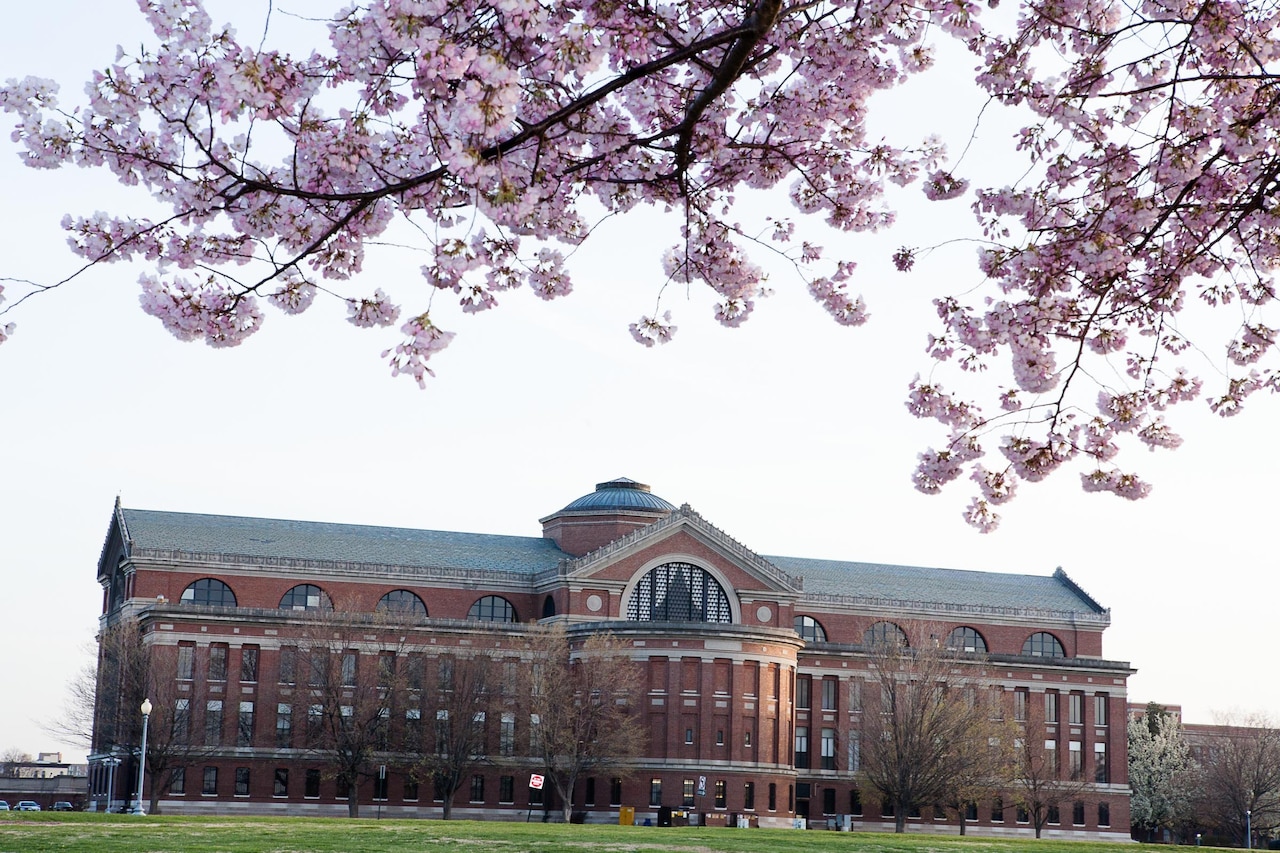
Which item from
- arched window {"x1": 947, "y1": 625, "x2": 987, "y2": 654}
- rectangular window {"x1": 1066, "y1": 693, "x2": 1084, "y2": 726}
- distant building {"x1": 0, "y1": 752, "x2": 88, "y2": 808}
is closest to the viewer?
rectangular window {"x1": 1066, "y1": 693, "x2": 1084, "y2": 726}

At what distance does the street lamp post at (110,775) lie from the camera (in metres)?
73.3

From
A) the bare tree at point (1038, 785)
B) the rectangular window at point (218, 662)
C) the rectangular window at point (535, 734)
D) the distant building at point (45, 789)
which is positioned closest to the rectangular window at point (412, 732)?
the rectangular window at point (535, 734)

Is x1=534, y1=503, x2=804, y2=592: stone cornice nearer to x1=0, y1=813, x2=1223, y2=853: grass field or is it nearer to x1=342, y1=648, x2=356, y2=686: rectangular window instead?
x1=342, y1=648, x2=356, y2=686: rectangular window

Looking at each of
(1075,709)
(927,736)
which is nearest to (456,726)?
(927,736)

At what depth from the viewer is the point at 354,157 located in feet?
38.0

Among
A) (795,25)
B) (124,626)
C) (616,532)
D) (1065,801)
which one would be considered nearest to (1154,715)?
(1065,801)

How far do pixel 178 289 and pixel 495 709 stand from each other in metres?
63.5

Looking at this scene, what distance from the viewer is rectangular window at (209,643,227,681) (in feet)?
245

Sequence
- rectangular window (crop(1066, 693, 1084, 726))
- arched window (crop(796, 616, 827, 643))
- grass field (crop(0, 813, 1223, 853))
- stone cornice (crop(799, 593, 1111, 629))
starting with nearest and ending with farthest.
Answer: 1. grass field (crop(0, 813, 1223, 853))
2. arched window (crop(796, 616, 827, 643))
3. stone cornice (crop(799, 593, 1111, 629))
4. rectangular window (crop(1066, 693, 1084, 726))

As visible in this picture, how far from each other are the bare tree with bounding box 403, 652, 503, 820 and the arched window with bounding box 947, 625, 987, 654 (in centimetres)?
2801

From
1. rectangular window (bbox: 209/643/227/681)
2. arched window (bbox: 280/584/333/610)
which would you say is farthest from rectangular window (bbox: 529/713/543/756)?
rectangular window (bbox: 209/643/227/681)

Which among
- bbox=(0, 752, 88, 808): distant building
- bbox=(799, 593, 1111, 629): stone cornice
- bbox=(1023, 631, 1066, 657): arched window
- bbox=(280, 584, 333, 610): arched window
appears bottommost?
bbox=(0, 752, 88, 808): distant building

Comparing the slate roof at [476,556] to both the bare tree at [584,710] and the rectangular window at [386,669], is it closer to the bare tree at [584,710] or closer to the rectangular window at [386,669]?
the rectangular window at [386,669]

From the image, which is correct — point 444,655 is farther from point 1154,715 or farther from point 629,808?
point 1154,715
